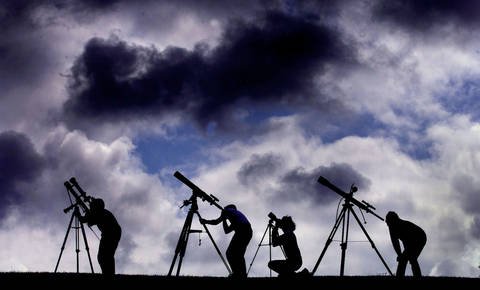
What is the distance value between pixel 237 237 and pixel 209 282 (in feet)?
10.4

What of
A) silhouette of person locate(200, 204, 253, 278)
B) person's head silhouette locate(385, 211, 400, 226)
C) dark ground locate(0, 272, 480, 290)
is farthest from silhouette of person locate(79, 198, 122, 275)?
person's head silhouette locate(385, 211, 400, 226)

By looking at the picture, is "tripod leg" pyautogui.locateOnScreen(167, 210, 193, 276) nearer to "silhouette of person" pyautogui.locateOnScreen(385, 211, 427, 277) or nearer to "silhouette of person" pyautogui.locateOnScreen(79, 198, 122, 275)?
"silhouette of person" pyautogui.locateOnScreen(79, 198, 122, 275)

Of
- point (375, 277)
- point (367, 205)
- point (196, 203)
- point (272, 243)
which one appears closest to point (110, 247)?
point (196, 203)

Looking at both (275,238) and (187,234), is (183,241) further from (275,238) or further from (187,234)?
(275,238)

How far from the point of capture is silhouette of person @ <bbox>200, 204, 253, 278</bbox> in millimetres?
17250

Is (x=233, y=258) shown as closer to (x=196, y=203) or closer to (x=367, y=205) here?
(x=196, y=203)

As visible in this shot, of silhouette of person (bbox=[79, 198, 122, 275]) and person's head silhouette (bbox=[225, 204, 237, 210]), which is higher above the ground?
person's head silhouette (bbox=[225, 204, 237, 210])

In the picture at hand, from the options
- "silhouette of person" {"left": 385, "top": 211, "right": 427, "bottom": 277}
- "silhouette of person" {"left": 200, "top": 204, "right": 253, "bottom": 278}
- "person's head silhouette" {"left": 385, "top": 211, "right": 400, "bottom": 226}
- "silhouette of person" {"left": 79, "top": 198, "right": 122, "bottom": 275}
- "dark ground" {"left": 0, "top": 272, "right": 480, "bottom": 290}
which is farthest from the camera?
"person's head silhouette" {"left": 385, "top": 211, "right": 400, "bottom": 226}

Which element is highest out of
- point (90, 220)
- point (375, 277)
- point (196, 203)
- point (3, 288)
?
point (196, 203)

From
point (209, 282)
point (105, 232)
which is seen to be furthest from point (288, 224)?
point (105, 232)

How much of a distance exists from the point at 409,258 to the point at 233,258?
541cm

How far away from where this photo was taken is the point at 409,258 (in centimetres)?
1809

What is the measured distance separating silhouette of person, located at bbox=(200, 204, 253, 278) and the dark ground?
197cm

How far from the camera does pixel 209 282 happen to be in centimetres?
1450
